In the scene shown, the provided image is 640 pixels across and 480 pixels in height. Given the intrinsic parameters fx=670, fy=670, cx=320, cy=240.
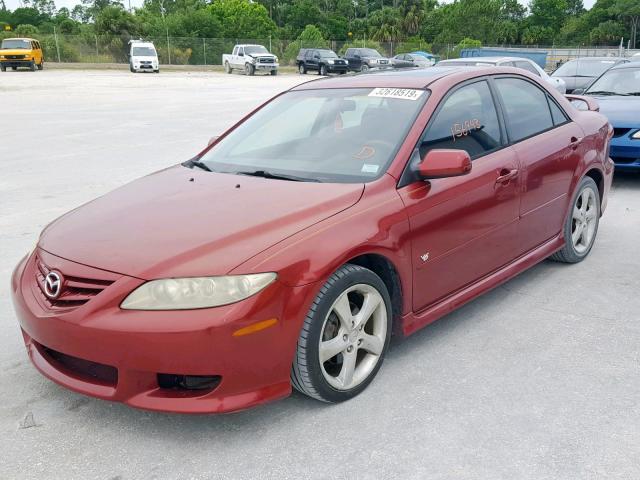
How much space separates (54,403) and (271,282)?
1342 mm

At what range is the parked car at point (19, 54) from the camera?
41250mm

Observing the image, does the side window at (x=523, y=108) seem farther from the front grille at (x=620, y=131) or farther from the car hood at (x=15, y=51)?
the car hood at (x=15, y=51)

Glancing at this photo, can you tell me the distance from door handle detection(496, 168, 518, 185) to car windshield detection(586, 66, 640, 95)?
5938 millimetres

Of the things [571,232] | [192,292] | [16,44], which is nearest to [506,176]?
[571,232]

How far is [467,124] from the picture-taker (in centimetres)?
409

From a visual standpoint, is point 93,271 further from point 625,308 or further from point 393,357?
point 625,308

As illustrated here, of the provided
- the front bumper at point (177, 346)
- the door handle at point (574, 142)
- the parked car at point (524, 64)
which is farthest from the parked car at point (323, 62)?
the front bumper at point (177, 346)

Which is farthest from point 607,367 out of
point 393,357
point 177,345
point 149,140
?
point 149,140

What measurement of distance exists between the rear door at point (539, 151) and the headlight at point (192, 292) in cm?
226

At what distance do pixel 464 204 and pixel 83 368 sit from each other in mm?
2191

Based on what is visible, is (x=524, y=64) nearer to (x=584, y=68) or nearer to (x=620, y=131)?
(x=584, y=68)

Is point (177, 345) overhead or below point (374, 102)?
below

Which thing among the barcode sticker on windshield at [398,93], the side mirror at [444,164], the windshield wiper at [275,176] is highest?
the barcode sticker on windshield at [398,93]

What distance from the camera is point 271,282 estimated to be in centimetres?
281
